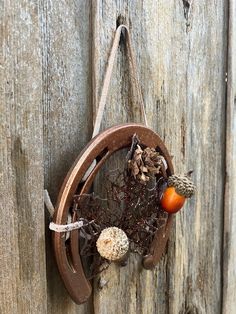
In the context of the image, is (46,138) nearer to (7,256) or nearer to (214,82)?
(7,256)

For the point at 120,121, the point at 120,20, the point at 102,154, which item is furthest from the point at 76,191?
the point at 120,20

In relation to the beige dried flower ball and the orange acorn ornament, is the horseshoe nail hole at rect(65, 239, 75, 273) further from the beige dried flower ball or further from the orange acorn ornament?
the orange acorn ornament

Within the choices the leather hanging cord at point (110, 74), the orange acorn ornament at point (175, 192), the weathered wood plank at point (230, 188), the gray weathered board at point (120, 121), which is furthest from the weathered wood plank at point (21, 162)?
the weathered wood plank at point (230, 188)

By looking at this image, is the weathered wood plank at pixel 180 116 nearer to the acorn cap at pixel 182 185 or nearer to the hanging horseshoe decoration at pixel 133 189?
the hanging horseshoe decoration at pixel 133 189

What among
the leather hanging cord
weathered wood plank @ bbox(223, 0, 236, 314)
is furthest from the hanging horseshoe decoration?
weathered wood plank @ bbox(223, 0, 236, 314)

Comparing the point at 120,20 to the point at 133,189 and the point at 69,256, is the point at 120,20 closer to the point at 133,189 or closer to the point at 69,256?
the point at 133,189

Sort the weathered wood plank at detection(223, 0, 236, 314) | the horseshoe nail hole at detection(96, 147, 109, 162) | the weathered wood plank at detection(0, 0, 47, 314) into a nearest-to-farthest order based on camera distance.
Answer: the weathered wood plank at detection(0, 0, 47, 314) → the horseshoe nail hole at detection(96, 147, 109, 162) → the weathered wood plank at detection(223, 0, 236, 314)
